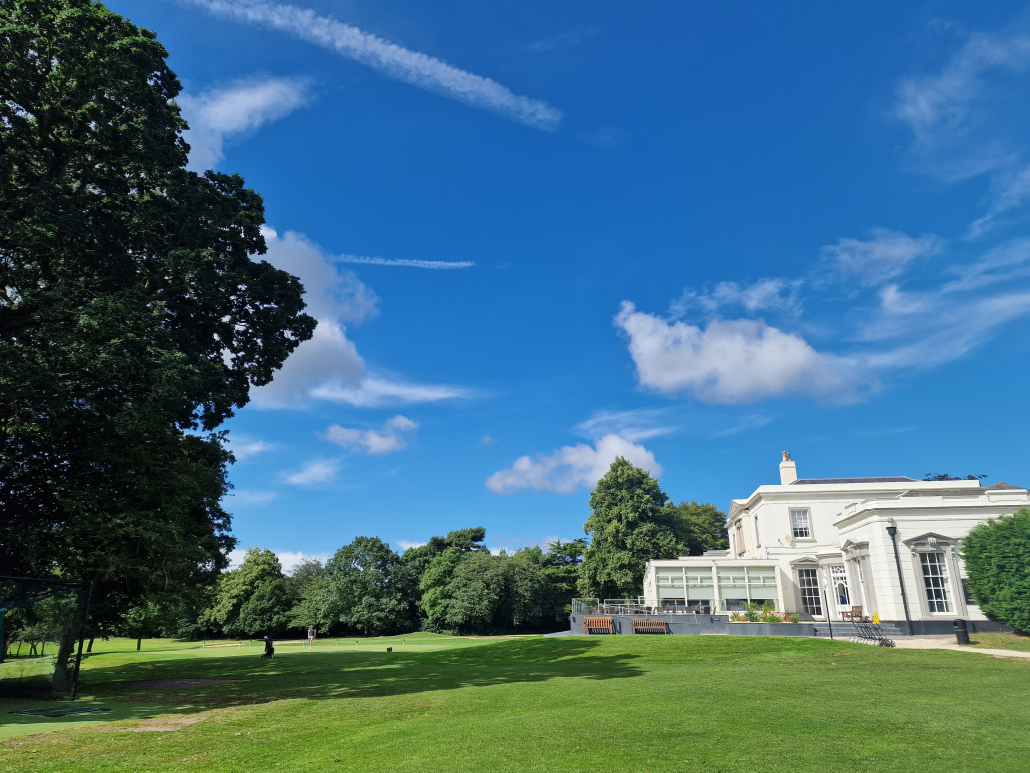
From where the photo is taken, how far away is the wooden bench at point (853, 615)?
106 feet

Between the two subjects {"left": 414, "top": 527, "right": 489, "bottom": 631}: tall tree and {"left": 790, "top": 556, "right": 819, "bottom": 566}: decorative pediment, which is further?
{"left": 414, "top": 527, "right": 489, "bottom": 631}: tall tree

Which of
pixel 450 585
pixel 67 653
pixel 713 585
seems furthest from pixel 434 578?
pixel 67 653

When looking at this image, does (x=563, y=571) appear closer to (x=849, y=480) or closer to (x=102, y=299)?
(x=849, y=480)

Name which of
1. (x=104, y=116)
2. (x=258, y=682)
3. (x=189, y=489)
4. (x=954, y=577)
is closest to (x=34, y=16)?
(x=104, y=116)

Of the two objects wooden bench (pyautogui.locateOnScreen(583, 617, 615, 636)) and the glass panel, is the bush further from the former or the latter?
wooden bench (pyautogui.locateOnScreen(583, 617, 615, 636))

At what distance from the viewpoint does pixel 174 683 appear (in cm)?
2231

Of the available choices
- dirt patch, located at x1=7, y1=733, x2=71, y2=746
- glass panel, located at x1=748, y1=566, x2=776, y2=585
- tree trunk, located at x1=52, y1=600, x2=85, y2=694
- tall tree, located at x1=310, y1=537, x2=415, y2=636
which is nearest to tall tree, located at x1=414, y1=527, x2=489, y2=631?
tall tree, located at x1=310, y1=537, x2=415, y2=636

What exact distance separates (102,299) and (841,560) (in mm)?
39200

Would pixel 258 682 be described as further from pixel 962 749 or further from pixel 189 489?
pixel 962 749

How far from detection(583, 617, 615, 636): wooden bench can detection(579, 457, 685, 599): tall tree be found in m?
13.0

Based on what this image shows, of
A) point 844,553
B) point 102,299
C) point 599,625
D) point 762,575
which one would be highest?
point 102,299

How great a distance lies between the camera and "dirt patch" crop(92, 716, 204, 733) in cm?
1249

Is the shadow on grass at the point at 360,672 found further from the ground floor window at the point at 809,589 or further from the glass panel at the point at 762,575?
the ground floor window at the point at 809,589

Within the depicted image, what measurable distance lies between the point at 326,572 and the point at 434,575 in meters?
11.6
